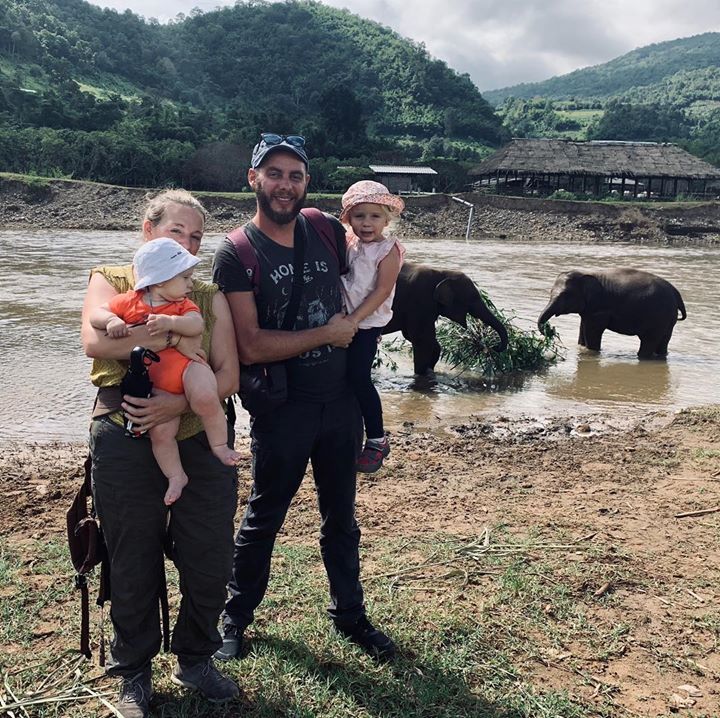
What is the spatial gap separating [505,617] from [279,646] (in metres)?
1.18

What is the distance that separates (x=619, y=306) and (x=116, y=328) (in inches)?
476

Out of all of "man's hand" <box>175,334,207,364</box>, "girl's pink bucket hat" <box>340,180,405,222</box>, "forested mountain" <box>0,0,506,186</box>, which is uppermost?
"forested mountain" <box>0,0,506,186</box>

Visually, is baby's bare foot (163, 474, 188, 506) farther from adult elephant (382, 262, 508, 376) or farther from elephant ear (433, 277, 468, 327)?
elephant ear (433, 277, 468, 327)

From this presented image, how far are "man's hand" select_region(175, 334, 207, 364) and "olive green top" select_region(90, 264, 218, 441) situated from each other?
0.11 m

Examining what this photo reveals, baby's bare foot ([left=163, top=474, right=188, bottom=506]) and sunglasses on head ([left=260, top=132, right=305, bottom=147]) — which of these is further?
sunglasses on head ([left=260, top=132, right=305, bottom=147])

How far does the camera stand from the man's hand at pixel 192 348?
3.01m

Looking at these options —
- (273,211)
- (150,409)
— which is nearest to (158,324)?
(150,409)

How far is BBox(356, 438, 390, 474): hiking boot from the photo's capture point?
12.8ft

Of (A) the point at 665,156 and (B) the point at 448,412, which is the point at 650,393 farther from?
(A) the point at 665,156

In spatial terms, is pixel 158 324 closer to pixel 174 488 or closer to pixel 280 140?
pixel 174 488

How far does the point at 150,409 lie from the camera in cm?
290

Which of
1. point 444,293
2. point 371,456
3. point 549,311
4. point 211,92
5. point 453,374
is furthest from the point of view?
point 211,92

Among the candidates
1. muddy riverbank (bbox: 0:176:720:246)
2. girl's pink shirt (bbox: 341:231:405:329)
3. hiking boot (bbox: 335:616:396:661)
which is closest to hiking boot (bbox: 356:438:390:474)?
girl's pink shirt (bbox: 341:231:405:329)

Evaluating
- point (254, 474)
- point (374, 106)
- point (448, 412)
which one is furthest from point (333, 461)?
point (374, 106)
